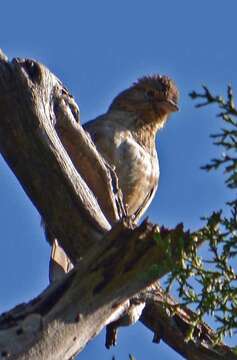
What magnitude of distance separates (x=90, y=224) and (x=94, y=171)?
2.92 ft

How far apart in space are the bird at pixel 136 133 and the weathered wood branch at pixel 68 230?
8.26 feet

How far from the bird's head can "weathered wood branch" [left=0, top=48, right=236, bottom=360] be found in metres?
3.60

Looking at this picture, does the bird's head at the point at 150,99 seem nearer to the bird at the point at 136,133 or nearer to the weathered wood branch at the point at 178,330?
the bird at the point at 136,133

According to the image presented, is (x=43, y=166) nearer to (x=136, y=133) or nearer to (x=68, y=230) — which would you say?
(x=68, y=230)

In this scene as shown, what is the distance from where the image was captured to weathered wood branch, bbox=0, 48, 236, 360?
4562mm

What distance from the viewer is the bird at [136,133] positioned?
361 inches

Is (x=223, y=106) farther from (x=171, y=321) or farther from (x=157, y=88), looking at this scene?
(x=157, y=88)

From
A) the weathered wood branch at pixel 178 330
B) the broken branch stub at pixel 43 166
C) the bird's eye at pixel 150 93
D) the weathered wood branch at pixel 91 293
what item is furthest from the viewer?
the bird's eye at pixel 150 93

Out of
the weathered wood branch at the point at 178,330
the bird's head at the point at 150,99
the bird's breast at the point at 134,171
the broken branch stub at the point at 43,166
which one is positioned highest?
the bird's head at the point at 150,99

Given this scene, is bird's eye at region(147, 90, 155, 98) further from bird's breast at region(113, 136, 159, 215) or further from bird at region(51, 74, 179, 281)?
bird's breast at region(113, 136, 159, 215)

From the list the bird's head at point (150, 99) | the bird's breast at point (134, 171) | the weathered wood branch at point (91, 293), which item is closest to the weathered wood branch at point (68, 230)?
the weathered wood branch at point (91, 293)

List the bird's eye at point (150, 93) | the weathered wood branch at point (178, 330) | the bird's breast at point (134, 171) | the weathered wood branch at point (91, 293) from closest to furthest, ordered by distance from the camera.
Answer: the weathered wood branch at point (91, 293)
the weathered wood branch at point (178, 330)
the bird's breast at point (134, 171)
the bird's eye at point (150, 93)

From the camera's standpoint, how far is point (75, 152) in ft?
20.4

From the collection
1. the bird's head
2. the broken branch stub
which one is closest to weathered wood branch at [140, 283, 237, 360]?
the broken branch stub
